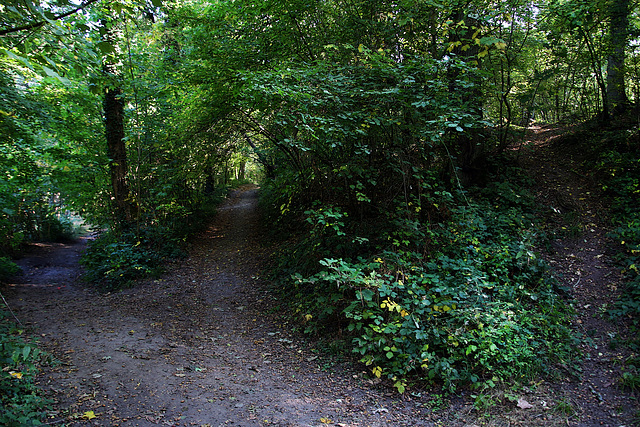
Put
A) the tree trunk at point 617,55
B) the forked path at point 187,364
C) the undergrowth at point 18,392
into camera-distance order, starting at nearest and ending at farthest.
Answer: the undergrowth at point 18,392
the forked path at point 187,364
the tree trunk at point 617,55

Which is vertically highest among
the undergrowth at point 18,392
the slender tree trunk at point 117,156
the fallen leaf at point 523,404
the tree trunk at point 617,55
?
the tree trunk at point 617,55

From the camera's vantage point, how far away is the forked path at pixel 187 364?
3492 mm

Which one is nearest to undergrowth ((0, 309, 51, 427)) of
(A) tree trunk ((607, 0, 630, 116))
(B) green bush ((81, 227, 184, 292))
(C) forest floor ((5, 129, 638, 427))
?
(C) forest floor ((5, 129, 638, 427))

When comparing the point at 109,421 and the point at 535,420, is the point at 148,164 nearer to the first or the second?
the point at 109,421

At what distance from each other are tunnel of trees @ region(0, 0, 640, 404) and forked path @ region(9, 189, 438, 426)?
55cm

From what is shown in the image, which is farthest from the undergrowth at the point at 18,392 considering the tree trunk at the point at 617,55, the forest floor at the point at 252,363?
the tree trunk at the point at 617,55

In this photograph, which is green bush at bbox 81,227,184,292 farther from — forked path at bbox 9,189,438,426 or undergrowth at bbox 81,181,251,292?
forked path at bbox 9,189,438,426

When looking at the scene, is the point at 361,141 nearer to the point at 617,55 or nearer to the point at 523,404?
the point at 523,404

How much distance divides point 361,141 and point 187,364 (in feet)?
15.0

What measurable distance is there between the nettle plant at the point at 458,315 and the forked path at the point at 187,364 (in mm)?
550

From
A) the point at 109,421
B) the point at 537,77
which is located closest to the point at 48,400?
the point at 109,421

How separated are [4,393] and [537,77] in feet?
Result: 34.5

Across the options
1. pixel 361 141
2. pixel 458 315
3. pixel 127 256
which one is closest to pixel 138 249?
pixel 127 256

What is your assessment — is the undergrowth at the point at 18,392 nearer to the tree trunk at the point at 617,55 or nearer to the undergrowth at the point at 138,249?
the undergrowth at the point at 138,249
